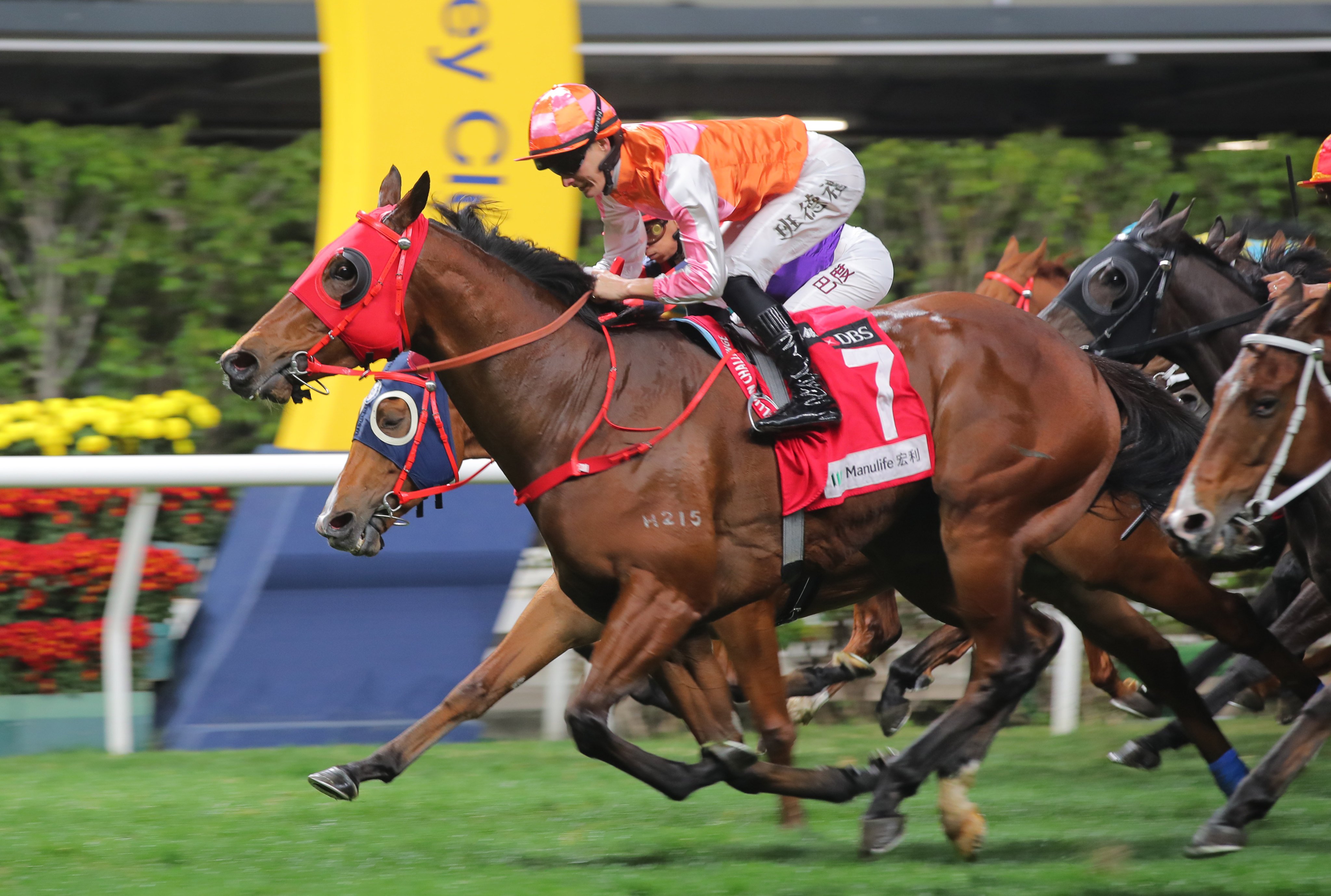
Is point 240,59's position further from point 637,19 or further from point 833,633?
point 833,633

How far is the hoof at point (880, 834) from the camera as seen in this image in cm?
396

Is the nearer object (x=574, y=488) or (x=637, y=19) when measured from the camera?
(x=574, y=488)

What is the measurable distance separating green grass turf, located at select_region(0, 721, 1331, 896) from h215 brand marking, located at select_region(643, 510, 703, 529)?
83 cm

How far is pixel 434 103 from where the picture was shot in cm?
625

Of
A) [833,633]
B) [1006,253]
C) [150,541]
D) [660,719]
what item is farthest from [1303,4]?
→ [150,541]

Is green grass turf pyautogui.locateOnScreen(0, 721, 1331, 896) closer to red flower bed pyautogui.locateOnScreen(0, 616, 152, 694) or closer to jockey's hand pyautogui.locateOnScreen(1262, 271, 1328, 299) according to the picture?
red flower bed pyautogui.locateOnScreen(0, 616, 152, 694)

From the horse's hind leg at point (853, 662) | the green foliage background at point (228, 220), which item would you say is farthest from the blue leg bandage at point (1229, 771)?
the green foliage background at point (228, 220)

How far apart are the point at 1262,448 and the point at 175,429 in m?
4.16

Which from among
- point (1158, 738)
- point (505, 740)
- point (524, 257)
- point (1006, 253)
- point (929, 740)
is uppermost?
point (524, 257)

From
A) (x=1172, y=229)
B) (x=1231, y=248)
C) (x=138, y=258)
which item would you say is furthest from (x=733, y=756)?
(x=138, y=258)

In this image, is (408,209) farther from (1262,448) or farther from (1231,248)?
(1231,248)

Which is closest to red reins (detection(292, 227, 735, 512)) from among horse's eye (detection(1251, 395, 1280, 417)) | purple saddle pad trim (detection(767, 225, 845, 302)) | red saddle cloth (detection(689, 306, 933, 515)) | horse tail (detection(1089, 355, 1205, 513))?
red saddle cloth (detection(689, 306, 933, 515))

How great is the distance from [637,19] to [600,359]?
4.01 m

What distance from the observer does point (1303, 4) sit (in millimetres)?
7953
